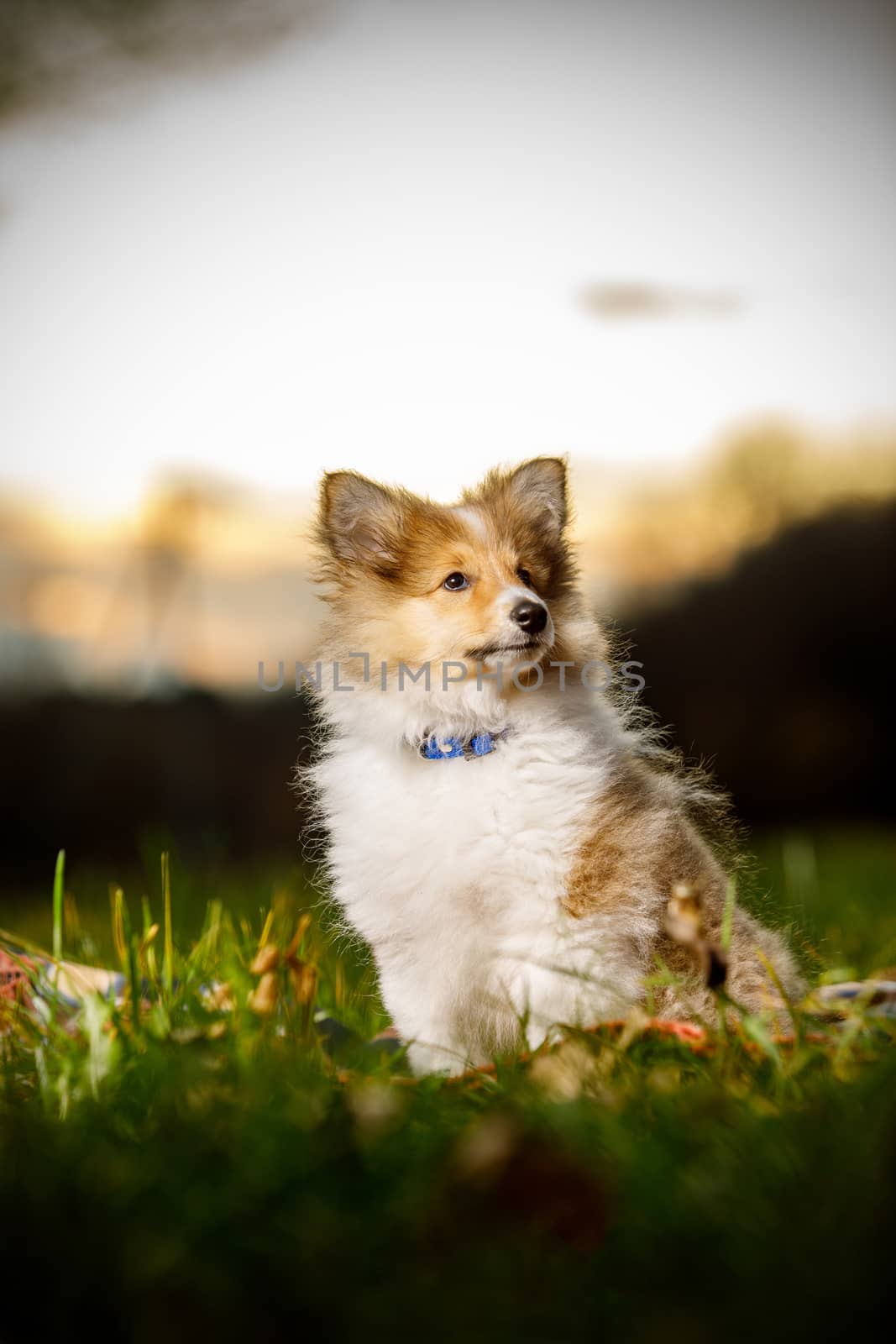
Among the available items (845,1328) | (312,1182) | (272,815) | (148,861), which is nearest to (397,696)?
(312,1182)

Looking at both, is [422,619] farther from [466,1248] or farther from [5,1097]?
[466,1248]

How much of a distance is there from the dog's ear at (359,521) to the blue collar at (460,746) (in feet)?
→ 1.69

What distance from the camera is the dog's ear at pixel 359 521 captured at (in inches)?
111

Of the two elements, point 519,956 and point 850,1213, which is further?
point 519,956

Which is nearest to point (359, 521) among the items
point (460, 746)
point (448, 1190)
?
point (460, 746)

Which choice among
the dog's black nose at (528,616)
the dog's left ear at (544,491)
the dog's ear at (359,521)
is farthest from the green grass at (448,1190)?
the dog's left ear at (544,491)

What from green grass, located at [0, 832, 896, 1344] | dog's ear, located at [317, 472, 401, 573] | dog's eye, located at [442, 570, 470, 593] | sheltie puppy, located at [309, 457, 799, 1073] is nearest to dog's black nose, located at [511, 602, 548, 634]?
sheltie puppy, located at [309, 457, 799, 1073]

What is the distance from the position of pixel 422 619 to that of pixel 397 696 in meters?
0.20

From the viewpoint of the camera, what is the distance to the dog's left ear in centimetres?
295

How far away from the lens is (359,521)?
2.87 m

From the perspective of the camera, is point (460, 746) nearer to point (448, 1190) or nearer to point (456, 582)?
point (456, 582)

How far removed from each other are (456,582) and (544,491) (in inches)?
18.3

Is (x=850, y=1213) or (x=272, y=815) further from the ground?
(x=850, y=1213)

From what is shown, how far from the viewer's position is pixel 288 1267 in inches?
44.9
